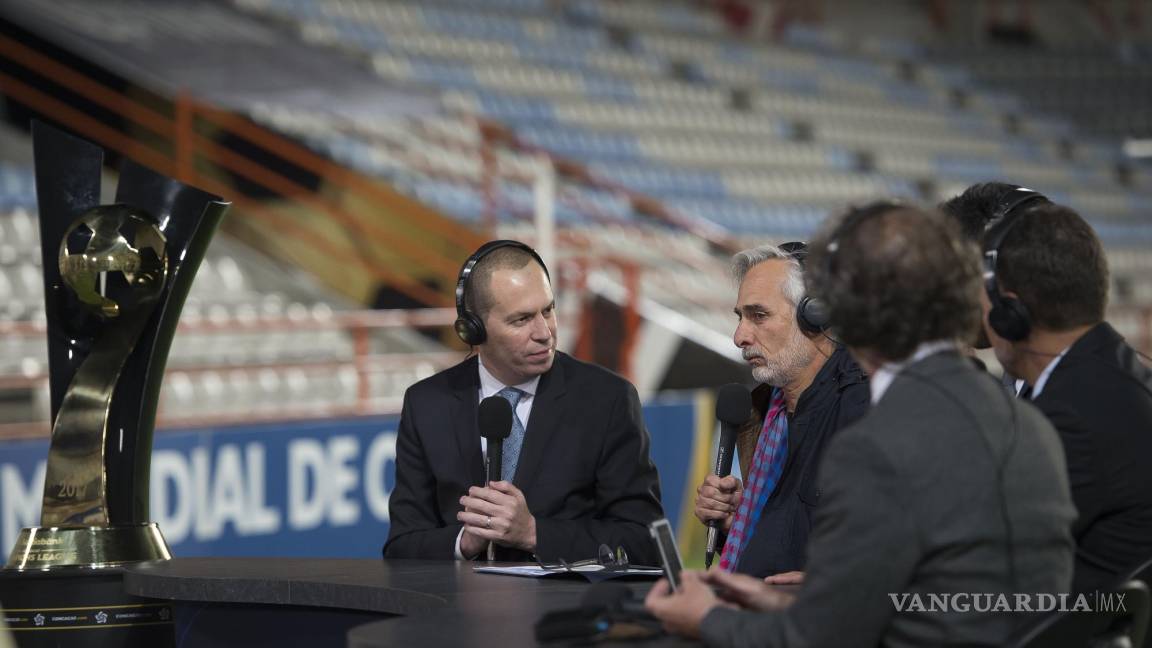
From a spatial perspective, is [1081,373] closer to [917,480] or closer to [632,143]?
[917,480]

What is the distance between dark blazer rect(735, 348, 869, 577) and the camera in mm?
2926

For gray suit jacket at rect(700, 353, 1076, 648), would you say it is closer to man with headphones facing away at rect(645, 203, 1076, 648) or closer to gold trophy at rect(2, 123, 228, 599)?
man with headphones facing away at rect(645, 203, 1076, 648)

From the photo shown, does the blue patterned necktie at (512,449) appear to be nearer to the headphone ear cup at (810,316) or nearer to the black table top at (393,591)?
the black table top at (393,591)

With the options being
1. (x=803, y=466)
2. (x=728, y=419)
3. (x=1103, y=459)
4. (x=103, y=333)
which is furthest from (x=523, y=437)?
(x=1103, y=459)

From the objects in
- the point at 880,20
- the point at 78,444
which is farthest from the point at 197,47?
the point at 880,20

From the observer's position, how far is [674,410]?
796 cm

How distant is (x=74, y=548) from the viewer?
124 inches

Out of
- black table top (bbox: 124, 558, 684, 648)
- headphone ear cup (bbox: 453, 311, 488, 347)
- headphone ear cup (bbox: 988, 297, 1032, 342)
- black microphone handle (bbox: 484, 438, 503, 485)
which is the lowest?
black table top (bbox: 124, 558, 684, 648)

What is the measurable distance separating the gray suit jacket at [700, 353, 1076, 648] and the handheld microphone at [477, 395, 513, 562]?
1152 mm

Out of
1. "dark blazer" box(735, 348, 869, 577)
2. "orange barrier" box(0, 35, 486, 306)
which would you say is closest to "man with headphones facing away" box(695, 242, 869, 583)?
"dark blazer" box(735, 348, 869, 577)

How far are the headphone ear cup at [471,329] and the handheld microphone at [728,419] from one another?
2.20 feet

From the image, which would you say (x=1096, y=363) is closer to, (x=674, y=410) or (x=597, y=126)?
(x=674, y=410)

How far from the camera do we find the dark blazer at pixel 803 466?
2926 millimetres

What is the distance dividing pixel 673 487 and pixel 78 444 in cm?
495
